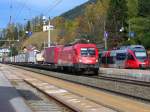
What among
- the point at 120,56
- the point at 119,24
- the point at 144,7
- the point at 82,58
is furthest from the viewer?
the point at 119,24

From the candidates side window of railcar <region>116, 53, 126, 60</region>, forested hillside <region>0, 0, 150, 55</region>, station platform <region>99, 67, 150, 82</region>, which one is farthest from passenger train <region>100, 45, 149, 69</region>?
forested hillside <region>0, 0, 150, 55</region>

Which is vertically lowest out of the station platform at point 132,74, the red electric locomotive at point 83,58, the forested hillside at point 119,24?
the station platform at point 132,74

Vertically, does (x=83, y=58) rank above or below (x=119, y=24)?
below

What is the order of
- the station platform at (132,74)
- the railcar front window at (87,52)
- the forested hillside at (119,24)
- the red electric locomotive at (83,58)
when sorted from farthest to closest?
1. the forested hillside at (119,24)
2. the railcar front window at (87,52)
3. the red electric locomotive at (83,58)
4. the station platform at (132,74)

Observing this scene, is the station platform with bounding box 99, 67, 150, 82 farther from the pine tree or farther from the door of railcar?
the pine tree

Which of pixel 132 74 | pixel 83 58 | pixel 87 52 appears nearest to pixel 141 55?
pixel 87 52

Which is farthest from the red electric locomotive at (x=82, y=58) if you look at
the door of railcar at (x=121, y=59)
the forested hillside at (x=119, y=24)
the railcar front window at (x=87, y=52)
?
the forested hillside at (x=119, y=24)

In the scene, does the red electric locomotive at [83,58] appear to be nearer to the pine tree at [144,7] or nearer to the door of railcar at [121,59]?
the door of railcar at [121,59]

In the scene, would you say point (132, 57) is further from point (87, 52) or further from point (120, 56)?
point (87, 52)

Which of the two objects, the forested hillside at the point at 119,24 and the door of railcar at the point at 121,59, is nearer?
the door of railcar at the point at 121,59

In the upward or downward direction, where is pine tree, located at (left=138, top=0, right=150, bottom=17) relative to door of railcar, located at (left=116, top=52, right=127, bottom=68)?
upward

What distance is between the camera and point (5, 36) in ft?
593

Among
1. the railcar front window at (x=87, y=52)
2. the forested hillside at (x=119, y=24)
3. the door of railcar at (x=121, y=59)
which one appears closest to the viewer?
the railcar front window at (x=87, y=52)

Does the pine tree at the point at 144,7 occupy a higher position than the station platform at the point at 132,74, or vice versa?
the pine tree at the point at 144,7
